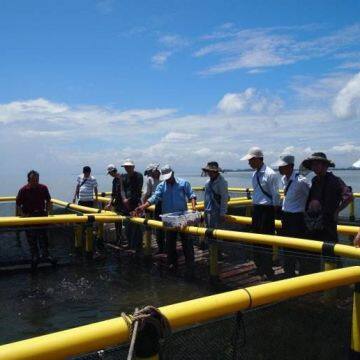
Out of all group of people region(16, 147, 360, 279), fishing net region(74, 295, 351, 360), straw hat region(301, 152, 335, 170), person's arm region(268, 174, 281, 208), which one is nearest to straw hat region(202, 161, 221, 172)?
group of people region(16, 147, 360, 279)

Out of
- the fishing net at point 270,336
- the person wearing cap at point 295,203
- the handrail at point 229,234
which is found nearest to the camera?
the fishing net at point 270,336

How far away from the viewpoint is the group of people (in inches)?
200

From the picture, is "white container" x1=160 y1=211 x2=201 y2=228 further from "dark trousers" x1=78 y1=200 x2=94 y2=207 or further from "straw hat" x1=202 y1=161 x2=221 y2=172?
"dark trousers" x1=78 y1=200 x2=94 y2=207

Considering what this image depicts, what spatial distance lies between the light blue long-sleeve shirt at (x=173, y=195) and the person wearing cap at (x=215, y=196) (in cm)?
42

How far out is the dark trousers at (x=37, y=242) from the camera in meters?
7.42

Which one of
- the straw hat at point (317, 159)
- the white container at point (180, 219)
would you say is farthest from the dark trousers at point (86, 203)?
the straw hat at point (317, 159)

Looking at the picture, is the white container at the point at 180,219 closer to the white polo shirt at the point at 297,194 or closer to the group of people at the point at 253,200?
the group of people at the point at 253,200

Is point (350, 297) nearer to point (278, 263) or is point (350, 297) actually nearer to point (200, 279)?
point (278, 263)

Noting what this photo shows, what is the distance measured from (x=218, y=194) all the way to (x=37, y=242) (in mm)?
3190

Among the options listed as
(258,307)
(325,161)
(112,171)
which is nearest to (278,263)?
(325,161)

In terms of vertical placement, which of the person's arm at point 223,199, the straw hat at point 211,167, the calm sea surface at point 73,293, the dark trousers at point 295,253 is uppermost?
the straw hat at point 211,167

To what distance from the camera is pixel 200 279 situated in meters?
6.43

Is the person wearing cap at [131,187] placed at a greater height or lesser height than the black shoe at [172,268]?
greater

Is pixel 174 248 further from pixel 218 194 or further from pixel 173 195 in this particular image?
pixel 218 194
